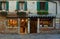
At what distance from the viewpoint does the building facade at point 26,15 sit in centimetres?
3121

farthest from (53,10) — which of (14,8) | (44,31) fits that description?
(14,8)

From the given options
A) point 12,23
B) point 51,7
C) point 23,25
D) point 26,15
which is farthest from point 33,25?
point 51,7

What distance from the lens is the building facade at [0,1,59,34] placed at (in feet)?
102

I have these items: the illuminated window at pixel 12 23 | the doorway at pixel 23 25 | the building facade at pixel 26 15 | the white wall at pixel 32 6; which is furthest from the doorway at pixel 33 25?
the illuminated window at pixel 12 23

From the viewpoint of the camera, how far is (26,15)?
31328 mm

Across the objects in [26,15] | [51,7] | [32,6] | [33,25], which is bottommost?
[33,25]

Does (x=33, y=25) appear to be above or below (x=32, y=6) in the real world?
below

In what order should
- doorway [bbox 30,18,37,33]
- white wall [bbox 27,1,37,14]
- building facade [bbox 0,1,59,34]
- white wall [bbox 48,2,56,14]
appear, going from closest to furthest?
building facade [bbox 0,1,59,34], white wall [bbox 27,1,37,14], white wall [bbox 48,2,56,14], doorway [bbox 30,18,37,33]

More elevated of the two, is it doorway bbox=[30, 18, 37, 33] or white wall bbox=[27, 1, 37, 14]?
white wall bbox=[27, 1, 37, 14]

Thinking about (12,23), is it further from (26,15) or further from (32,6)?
(32,6)

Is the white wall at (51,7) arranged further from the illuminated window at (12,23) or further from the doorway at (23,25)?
the illuminated window at (12,23)

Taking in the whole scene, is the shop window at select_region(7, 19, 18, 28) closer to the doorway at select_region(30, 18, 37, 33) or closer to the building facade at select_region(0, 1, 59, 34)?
the building facade at select_region(0, 1, 59, 34)

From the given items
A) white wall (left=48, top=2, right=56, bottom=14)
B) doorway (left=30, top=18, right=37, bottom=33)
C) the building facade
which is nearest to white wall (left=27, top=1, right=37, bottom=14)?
the building facade

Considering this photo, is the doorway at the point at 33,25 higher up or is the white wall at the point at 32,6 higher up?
the white wall at the point at 32,6
